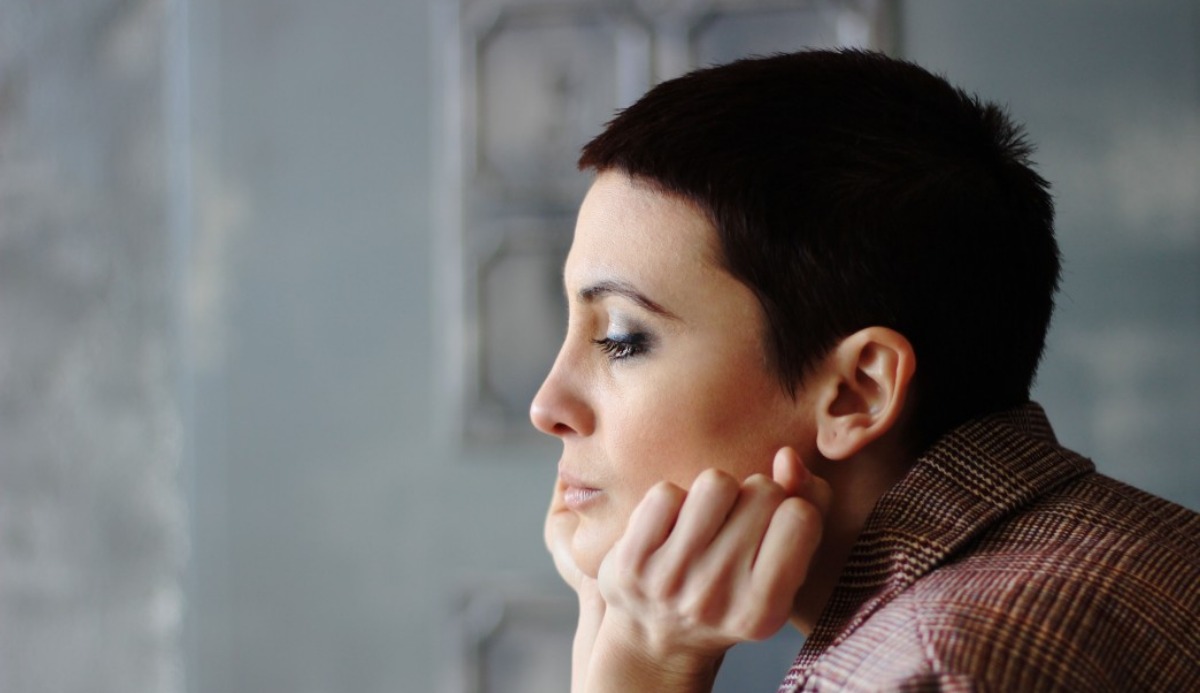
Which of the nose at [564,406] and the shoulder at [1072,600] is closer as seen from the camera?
the shoulder at [1072,600]

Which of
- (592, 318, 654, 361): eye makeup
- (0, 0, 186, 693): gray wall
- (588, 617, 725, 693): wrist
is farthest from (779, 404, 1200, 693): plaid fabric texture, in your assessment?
(0, 0, 186, 693): gray wall

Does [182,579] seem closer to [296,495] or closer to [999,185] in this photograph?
[296,495]

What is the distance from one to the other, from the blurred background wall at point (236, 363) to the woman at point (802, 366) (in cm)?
123

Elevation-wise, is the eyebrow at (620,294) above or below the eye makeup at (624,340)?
→ above

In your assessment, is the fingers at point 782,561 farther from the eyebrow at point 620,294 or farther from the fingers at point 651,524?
the eyebrow at point 620,294

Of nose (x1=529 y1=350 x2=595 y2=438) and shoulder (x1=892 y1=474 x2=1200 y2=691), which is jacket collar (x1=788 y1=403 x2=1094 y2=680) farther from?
nose (x1=529 y1=350 x2=595 y2=438)

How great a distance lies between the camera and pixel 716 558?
2.56 ft

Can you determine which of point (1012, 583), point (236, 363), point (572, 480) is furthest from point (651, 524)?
point (236, 363)

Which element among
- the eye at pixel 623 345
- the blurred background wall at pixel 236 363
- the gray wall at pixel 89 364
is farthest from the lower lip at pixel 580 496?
the gray wall at pixel 89 364

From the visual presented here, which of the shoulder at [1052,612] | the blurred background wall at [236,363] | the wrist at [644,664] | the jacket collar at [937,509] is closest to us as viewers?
the shoulder at [1052,612]

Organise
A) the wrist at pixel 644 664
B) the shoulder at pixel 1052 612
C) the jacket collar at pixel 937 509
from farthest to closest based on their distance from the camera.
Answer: the wrist at pixel 644 664 < the jacket collar at pixel 937 509 < the shoulder at pixel 1052 612

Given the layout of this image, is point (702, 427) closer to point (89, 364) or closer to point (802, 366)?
point (802, 366)

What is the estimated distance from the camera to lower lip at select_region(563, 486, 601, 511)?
0.92 metres

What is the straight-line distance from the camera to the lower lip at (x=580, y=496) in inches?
36.2
